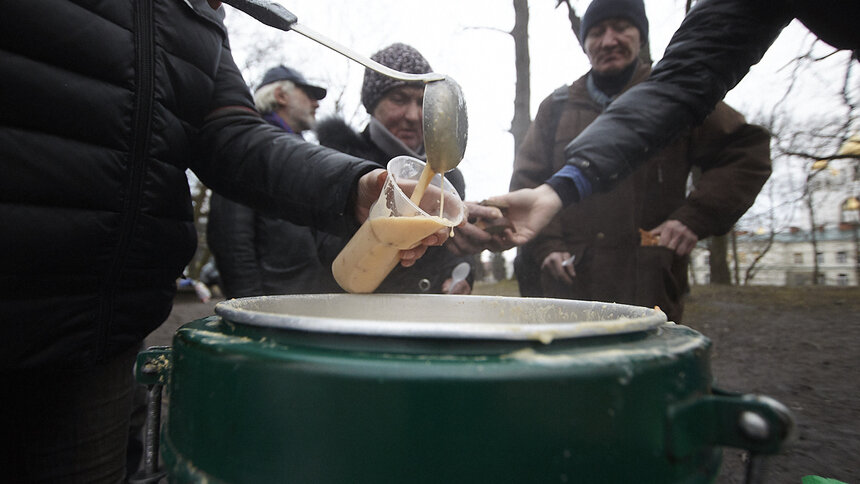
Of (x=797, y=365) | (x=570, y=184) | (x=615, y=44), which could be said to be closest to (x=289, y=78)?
(x=615, y=44)

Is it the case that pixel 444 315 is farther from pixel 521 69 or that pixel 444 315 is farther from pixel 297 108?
pixel 521 69

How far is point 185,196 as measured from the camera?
1062 mm

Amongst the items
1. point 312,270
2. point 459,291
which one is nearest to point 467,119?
point 459,291

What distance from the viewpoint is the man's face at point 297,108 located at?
288 cm

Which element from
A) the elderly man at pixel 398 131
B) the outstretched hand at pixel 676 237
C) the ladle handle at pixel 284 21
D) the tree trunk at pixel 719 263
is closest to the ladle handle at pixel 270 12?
the ladle handle at pixel 284 21

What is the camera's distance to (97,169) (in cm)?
85

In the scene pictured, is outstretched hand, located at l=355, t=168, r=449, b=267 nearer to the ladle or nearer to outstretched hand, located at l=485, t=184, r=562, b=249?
the ladle

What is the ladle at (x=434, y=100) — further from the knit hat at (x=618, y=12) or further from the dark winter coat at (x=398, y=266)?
the knit hat at (x=618, y=12)

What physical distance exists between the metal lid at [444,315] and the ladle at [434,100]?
29cm

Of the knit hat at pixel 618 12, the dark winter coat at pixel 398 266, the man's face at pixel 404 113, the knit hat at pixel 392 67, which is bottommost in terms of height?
the dark winter coat at pixel 398 266

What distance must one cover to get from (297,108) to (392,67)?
1023mm

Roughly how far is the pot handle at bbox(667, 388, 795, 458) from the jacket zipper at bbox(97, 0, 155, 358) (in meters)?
0.95

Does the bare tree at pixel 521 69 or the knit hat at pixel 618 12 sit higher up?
the bare tree at pixel 521 69

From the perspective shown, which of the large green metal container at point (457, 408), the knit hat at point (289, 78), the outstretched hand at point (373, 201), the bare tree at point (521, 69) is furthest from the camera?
the bare tree at point (521, 69)
